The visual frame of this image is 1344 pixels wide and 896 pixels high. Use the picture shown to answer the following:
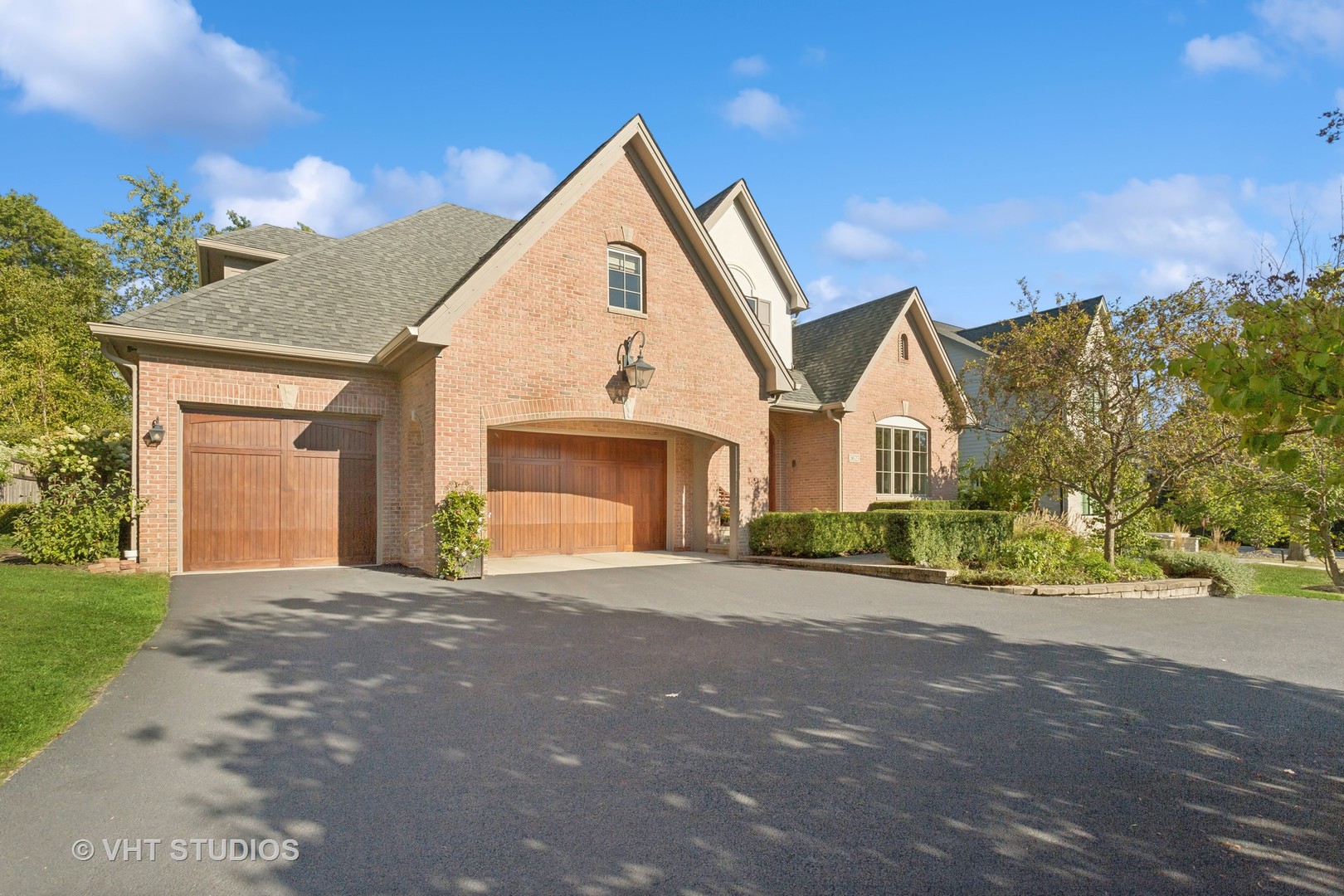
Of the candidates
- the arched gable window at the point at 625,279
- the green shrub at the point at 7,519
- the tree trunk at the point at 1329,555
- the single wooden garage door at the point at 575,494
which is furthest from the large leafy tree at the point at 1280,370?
the green shrub at the point at 7,519

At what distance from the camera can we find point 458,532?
11281 mm

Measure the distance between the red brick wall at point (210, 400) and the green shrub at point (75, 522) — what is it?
0.39 meters

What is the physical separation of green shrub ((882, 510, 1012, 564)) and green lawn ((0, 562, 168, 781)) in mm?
10565

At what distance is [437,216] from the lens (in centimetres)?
1850

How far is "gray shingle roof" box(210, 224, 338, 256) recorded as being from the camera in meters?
16.2

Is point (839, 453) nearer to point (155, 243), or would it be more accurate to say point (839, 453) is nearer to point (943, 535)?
point (943, 535)

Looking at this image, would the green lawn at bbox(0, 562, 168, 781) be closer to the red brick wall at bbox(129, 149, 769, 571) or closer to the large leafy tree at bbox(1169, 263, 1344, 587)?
the red brick wall at bbox(129, 149, 769, 571)

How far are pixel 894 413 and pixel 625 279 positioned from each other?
29.8 ft

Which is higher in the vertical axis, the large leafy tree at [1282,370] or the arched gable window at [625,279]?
the arched gable window at [625,279]

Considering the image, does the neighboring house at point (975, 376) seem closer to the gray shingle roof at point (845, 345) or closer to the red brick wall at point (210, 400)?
the gray shingle roof at point (845, 345)

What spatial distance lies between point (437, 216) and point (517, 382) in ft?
27.3

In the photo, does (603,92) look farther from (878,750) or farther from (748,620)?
(878,750)

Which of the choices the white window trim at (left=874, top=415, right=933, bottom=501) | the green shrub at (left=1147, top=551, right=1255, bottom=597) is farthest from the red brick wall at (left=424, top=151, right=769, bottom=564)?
the green shrub at (left=1147, top=551, right=1255, bottom=597)

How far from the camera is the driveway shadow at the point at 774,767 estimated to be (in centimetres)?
314
